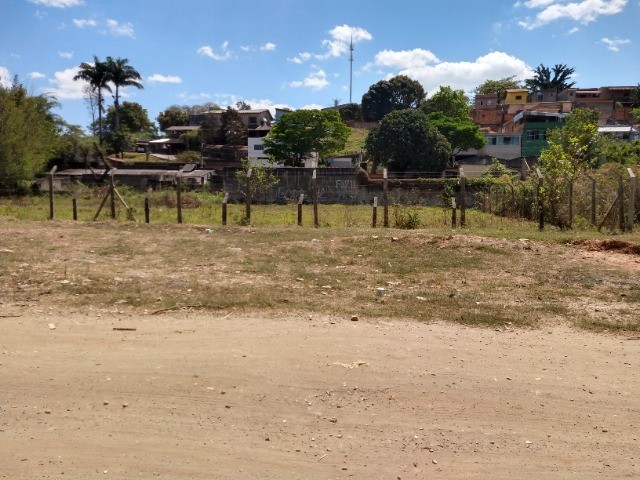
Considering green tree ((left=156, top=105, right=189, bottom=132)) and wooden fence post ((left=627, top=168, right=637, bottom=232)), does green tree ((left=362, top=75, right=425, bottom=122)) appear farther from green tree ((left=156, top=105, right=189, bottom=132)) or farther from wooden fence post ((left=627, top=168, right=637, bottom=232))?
wooden fence post ((left=627, top=168, right=637, bottom=232))

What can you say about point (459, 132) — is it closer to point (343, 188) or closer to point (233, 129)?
point (343, 188)

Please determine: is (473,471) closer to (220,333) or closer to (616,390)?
(616,390)

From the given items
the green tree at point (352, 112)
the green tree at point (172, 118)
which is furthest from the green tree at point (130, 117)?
the green tree at point (352, 112)

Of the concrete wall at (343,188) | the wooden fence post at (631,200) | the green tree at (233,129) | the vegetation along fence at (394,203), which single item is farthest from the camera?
the green tree at (233,129)

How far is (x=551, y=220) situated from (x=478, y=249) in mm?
5788

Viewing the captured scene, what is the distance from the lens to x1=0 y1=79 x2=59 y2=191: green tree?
31016mm

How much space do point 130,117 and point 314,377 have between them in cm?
7463

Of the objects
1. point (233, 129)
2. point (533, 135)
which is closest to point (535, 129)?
point (533, 135)

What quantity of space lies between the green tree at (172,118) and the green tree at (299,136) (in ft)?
120

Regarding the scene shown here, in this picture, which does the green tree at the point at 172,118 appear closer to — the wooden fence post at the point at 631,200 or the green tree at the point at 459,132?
the green tree at the point at 459,132

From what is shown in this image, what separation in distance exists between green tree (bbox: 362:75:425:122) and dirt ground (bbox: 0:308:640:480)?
240 ft

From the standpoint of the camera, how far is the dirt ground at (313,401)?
378 centimetres

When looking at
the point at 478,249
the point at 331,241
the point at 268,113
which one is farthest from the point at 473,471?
the point at 268,113

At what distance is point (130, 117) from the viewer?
7350 cm
